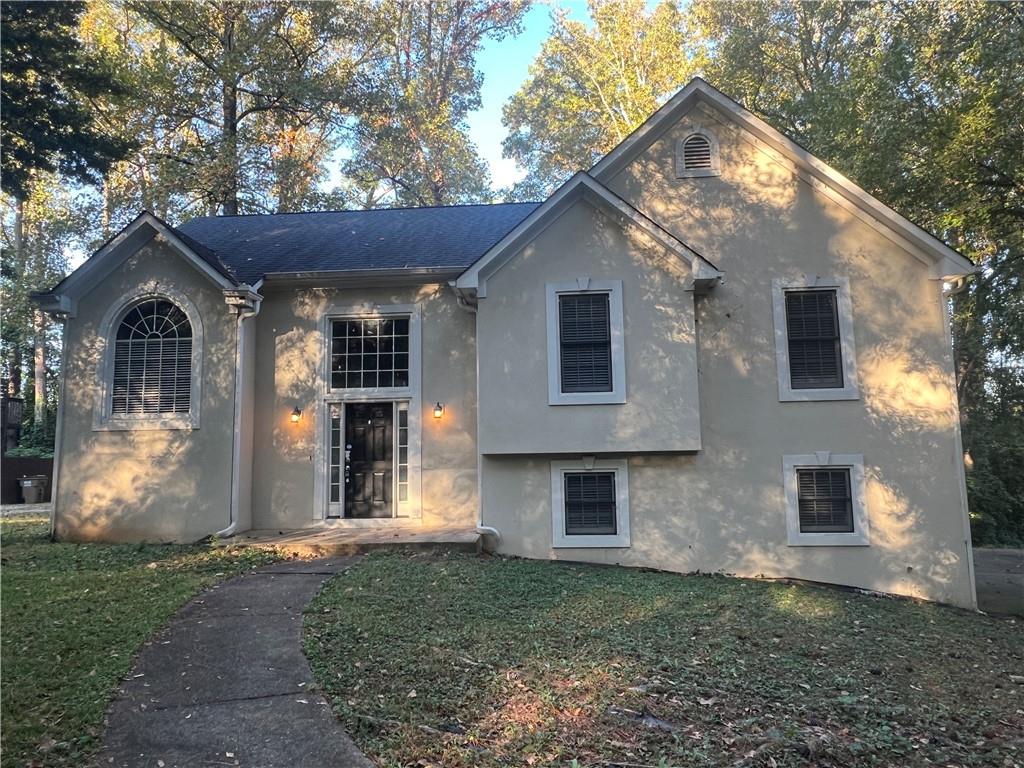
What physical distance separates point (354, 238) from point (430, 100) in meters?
19.2

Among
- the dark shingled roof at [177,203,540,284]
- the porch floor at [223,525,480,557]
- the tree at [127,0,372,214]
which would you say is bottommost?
the porch floor at [223,525,480,557]

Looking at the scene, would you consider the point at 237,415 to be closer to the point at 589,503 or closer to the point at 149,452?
the point at 149,452

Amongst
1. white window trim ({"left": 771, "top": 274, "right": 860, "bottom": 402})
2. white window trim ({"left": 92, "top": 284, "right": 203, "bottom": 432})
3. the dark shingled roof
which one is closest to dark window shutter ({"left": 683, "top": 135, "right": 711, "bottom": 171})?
white window trim ({"left": 771, "top": 274, "right": 860, "bottom": 402})

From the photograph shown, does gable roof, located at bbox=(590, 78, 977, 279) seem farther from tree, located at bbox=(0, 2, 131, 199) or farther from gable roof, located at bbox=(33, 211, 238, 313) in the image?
tree, located at bbox=(0, 2, 131, 199)

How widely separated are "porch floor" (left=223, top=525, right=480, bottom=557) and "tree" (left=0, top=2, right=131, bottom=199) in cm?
645

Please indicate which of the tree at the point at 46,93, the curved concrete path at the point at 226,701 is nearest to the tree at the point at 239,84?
the tree at the point at 46,93

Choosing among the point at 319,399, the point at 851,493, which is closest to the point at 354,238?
the point at 319,399

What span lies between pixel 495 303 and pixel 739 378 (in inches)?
144

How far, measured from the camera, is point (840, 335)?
8.84 m

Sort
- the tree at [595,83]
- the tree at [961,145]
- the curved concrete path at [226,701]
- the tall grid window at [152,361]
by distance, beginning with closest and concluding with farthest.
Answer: the curved concrete path at [226,701], the tall grid window at [152,361], the tree at [961,145], the tree at [595,83]

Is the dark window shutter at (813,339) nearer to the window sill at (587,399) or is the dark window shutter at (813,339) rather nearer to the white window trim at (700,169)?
the white window trim at (700,169)

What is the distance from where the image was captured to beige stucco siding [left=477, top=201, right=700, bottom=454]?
8.45 metres

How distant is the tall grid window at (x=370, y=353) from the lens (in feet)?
33.0

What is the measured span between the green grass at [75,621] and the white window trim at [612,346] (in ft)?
14.5
